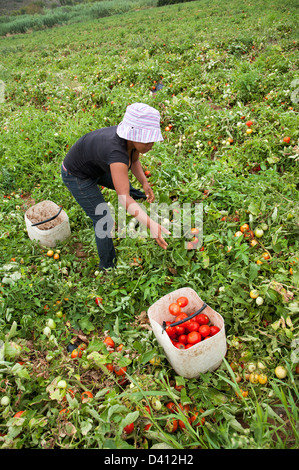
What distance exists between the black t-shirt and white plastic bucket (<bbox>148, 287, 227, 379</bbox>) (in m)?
1.06

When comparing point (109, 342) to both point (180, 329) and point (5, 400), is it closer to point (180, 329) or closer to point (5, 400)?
point (180, 329)

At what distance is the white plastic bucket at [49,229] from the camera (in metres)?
3.05

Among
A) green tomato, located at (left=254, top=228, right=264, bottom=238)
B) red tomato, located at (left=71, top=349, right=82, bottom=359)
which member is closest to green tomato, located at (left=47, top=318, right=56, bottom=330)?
red tomato, located at (left=71, top=349, right=82, bottom=359)

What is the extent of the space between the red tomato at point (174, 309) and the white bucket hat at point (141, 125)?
113cm

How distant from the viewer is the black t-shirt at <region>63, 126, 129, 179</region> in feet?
6.50

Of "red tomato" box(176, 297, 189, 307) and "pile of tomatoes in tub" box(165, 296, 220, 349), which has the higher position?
"red tomato" box(176, 297, 189, 307)

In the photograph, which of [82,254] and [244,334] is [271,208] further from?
[82,254]

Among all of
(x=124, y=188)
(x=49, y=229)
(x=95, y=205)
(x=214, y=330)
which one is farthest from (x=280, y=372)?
(x=49, y=229)

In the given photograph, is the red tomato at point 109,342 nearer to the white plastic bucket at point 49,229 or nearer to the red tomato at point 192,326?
the red tomato at point 192,326

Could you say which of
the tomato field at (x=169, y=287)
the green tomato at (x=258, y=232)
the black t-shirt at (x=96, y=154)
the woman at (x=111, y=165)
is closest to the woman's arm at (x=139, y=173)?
the woman at (x=111, y=165)

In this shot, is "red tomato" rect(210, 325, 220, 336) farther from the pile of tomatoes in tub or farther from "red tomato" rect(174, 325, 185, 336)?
"red tomato" rect(174, 325, 185, 336)

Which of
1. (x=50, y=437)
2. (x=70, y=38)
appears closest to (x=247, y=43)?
(x=50, y=437)

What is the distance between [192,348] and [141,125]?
1.41 meters
